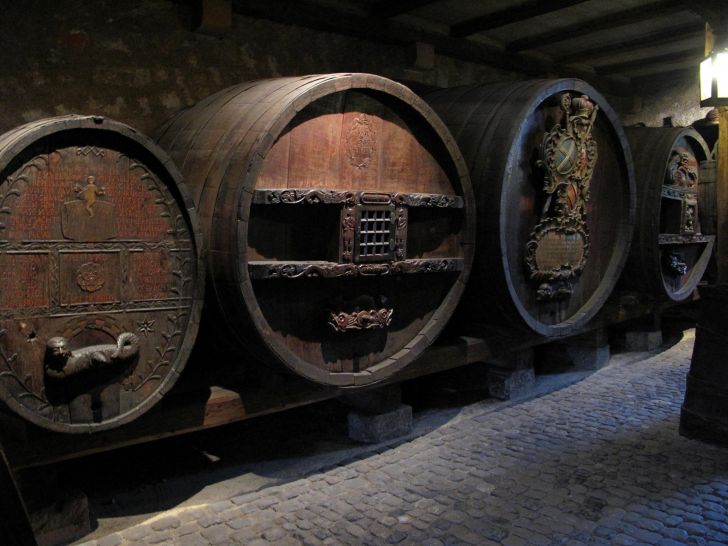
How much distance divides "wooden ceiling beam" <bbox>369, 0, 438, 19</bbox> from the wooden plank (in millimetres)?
Result: 3741

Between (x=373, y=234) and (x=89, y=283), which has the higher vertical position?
(x=373, y=234)

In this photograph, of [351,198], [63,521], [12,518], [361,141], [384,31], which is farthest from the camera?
[384,31]

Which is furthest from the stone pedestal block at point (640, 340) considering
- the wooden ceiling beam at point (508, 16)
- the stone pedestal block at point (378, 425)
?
the stone pedestal block at point (378, 425)

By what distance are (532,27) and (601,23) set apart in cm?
49

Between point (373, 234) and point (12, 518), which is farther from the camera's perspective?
point (373, 234)

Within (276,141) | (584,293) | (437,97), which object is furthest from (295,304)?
(584,293)

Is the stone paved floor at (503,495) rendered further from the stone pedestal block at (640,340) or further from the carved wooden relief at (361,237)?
the stone pedestal block at (640,340)

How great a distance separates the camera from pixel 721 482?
3.38m

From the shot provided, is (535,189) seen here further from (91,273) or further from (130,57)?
(91,273)

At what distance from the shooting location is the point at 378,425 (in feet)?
12.3

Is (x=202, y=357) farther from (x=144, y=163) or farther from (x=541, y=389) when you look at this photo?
(x=541, y=389)

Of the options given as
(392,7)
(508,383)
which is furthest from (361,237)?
(508,383)

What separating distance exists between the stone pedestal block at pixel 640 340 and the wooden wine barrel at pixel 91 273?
4.83 meters

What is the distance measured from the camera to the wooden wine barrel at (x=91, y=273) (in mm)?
2158
